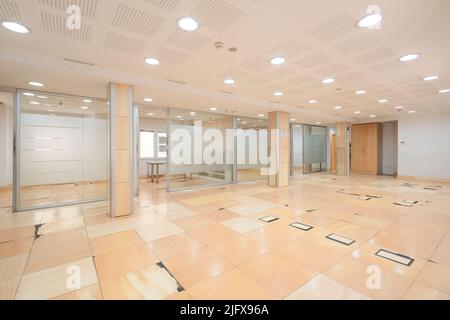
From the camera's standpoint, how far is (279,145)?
28.9ft

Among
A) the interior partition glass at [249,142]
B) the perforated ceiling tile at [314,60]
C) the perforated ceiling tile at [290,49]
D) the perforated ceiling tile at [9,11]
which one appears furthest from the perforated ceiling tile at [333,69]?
the interior partition glass at [249,142]

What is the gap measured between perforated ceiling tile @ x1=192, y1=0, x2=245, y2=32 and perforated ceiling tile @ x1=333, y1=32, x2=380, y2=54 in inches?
74.8

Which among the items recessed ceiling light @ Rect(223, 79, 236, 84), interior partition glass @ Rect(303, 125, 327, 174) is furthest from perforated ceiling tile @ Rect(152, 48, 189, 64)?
interior partition glass @ Rect(303, 125, 327, 174)

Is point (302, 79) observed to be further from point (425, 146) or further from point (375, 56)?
point (425, 146)

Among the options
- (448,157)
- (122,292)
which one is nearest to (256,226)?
(122,292)

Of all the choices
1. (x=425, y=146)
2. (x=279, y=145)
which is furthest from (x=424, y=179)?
(x=279, y=145)

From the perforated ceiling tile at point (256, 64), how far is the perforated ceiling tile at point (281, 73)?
278 millimetres

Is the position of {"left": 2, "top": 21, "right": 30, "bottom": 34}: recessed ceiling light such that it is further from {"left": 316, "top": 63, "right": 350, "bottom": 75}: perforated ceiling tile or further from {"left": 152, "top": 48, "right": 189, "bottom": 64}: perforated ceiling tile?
{"left": 316, "top": 63, "right": 350, "bottom": 75}: perforated ceiling tile

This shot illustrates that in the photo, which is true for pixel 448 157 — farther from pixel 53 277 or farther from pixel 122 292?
pixel 53 277

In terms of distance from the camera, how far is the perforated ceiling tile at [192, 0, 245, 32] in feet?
8.29

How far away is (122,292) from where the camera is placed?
2221 mm

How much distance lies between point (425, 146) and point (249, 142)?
8.82m

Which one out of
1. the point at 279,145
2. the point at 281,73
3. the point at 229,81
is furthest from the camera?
the point at 279,145

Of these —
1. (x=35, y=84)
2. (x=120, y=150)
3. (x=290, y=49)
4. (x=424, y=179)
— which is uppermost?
(x=290, y=49)
